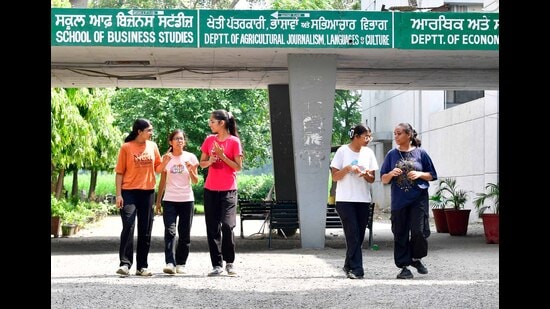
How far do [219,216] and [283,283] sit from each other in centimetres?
106

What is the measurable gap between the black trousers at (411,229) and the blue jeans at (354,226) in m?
0.37

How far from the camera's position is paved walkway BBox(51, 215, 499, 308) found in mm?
9203

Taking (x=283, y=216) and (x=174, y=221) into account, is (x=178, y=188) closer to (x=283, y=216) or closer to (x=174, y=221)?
(x=174, y=221)

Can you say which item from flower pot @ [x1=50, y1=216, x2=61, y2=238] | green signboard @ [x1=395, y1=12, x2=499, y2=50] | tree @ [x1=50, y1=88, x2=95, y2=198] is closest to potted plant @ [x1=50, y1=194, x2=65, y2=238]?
flower pot @ [x1=50, y1=216, x2=61, y2=238]

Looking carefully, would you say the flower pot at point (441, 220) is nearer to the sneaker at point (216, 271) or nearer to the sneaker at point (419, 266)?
the sneaker at point (419, 266)

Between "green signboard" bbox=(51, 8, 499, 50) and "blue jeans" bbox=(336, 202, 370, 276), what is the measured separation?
4.51 m

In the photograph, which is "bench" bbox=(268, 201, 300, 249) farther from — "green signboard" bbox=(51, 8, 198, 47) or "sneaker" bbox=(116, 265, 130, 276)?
"sneaker" bbox=(116, 265, 130, 276)

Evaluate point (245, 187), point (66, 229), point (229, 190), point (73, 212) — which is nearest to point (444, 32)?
point (229, 190)

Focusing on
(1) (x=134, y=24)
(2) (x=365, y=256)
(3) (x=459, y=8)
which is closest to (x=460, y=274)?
(2) (x=365, y=256)

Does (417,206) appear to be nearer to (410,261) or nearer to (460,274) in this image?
(410,261)

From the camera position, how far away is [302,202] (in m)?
16.0

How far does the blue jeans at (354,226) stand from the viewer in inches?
435

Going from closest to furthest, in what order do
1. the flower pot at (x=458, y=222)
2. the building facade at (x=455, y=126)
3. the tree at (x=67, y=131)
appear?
the tree at (x=67, y=131), the flower pot at (x=458, y=222), the building facade at (x=455, y=126)

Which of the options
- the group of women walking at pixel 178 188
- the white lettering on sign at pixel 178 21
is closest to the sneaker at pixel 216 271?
the group of women walking at pixel 178 188
